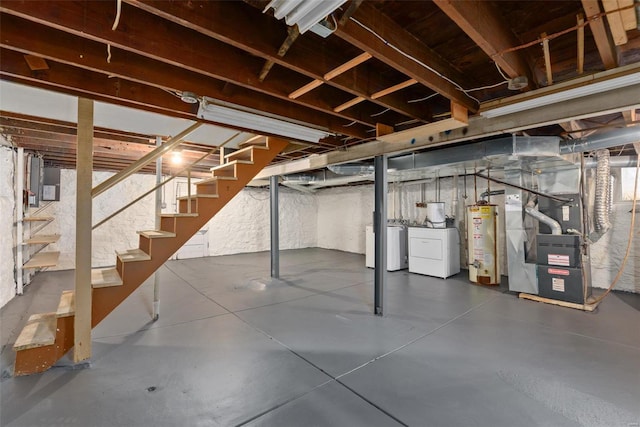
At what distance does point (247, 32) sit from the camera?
134 centimetres

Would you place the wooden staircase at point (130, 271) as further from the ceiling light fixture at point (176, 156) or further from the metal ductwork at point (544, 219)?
the metal ductwork at point (544, 219)

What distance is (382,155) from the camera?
315 centimetres

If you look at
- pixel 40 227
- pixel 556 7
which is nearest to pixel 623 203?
pixel 556 7

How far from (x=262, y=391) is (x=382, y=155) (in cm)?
253

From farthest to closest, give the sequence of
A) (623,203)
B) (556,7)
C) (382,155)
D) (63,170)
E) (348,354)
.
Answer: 1. (63,170)
2. (623,203)
3. (382,155)
4. (348,354)
5. (556,7)

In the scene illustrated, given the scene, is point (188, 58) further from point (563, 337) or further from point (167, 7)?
point (563, 337)

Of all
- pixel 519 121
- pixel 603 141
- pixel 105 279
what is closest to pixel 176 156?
pixel 105 279

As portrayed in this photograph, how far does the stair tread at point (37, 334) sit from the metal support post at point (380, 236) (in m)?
2.79

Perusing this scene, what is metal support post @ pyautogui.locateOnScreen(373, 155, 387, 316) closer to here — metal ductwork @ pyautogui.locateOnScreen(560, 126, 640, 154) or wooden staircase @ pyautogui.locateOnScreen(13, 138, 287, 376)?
wooden staircase @ pyautogui.locateOnScreen(13, 138, 287, 376)

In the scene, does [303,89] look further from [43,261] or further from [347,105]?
[43,261]

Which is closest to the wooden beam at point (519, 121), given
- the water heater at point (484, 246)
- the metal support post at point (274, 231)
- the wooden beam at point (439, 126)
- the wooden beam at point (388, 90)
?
the wooden beam at point (439, 126)

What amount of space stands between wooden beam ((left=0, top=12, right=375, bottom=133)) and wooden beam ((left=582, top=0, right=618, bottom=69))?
59.1 inches

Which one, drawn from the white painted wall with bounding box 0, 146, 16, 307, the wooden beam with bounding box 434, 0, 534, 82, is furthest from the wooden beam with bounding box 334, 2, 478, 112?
the white painted wall with bounding box 0, 146, 16, 307

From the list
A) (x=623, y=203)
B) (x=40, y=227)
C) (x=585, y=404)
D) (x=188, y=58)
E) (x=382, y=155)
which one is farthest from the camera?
(x=40, y=227)
